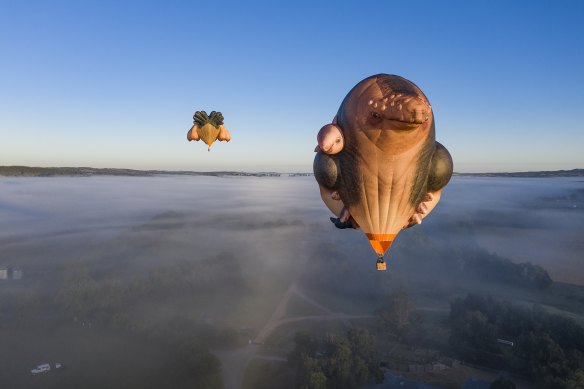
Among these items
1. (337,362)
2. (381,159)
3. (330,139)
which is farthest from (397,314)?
(330,139)

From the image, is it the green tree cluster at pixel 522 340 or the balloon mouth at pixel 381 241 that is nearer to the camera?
the balloon mouth at pixel 381 241

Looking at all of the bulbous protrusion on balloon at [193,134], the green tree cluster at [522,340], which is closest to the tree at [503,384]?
the green tree cluster at [522,340]

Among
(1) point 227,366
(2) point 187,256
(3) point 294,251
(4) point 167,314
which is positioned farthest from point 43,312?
(3) point 294,251

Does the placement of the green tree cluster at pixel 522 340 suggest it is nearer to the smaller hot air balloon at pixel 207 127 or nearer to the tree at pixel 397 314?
the tree at pixel 397 314

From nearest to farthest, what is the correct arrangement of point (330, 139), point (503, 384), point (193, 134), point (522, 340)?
point (330, 139), point (193, 134), point (503, 384), point (522, 340)

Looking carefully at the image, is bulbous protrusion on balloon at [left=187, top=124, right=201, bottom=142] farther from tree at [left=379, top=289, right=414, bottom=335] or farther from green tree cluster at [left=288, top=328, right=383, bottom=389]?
tree at [left=379, top=289, right=414, bottom=335]

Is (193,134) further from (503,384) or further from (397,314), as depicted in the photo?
(397,314)

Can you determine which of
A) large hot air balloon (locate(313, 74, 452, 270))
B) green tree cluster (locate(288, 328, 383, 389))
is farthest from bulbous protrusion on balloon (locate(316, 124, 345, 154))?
green tree cluster (locate(288, 328, 383, 389))
